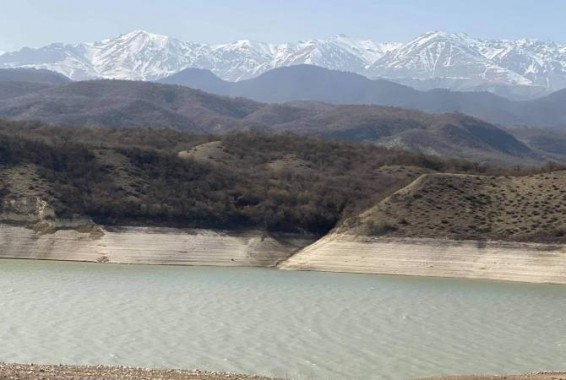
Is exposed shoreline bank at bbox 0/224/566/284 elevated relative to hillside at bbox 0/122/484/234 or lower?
lower

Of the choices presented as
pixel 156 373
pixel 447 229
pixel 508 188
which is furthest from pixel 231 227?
pixel 156 373

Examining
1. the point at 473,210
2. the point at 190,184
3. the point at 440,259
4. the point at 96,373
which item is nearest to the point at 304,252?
the point at 440,259

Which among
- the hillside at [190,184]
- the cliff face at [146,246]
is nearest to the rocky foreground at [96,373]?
the cliff face at [146,246]

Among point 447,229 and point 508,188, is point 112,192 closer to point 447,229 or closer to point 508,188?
point 447,229

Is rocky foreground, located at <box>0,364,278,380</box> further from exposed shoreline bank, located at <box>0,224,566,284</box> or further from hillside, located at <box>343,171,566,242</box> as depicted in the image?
hillside, located at <box>343,171,566,242</box>

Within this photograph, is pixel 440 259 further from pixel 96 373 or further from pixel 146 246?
pixel 96 373

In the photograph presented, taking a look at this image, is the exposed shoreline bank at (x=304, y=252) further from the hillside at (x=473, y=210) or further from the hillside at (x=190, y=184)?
the hillside at (x=190, y=184)

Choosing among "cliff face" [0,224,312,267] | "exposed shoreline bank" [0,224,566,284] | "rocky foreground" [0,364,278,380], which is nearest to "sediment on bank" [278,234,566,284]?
"exposed shoreline bank" [0,224,566,284]
